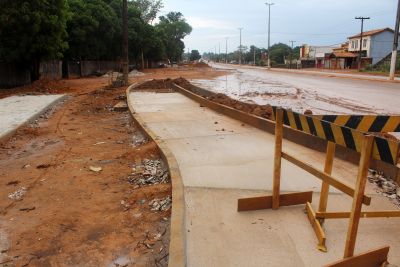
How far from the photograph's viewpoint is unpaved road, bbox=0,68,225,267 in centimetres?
391

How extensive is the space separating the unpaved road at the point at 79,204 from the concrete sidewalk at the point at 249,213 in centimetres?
45

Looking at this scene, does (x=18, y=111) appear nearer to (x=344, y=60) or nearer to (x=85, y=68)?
(x=85, y=68)

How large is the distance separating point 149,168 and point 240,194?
2.10m

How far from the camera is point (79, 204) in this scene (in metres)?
5.18

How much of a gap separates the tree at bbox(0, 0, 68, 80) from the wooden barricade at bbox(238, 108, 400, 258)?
60.6 feet

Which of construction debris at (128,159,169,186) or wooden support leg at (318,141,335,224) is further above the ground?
wooden support leg at (318,141,335,224)

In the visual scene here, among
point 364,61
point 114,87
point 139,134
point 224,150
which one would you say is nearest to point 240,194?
point 224,150

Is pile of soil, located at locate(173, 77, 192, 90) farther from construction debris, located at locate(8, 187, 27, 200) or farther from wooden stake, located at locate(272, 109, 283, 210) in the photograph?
wooden stake, located at locate(272, 109, 283, 210)

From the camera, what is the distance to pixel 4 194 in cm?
563

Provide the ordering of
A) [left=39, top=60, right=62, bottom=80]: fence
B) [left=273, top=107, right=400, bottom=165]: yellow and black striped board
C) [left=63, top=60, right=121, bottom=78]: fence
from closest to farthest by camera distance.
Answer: [left=273, top=107, right=400, bottom=165]: yellow and black striped board
[left=39, top=60, right=62, bottom=80]: fence
[left=63, top=60, right=121, bottom=78]: fence

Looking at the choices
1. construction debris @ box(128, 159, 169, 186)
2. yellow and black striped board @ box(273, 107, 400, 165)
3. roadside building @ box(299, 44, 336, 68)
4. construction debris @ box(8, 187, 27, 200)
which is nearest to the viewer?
yellow and black striped board @ box(273, 107, 400, 165)

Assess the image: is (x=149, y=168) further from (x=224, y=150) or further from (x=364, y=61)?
(x=364, y=61)

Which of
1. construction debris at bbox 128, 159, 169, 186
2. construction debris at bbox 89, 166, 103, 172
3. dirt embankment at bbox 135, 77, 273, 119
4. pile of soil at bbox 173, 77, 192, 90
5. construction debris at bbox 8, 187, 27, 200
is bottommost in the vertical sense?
construction debris at bbox 8, 187, 27, 200

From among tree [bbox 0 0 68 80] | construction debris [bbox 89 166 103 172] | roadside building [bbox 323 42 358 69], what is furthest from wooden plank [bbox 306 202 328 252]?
roadside building [bbox 323 42 358 69]
